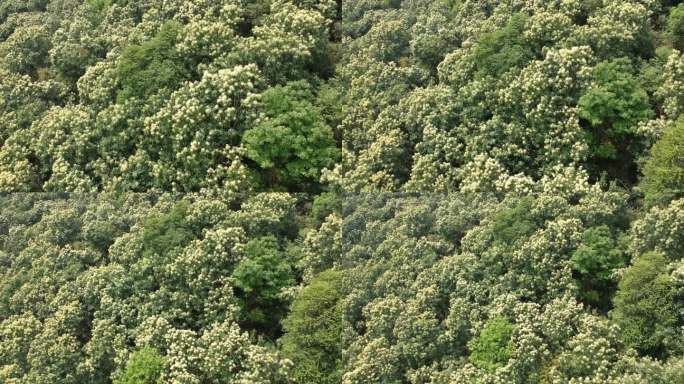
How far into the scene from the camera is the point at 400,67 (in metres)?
44.4

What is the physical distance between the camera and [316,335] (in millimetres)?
42281

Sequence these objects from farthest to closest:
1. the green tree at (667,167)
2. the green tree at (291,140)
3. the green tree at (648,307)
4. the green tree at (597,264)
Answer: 1. the green tree at (291,140)
2. the green tree at (597,264)
3. the green tree at (667,167)
4. the green tree at (648,307)

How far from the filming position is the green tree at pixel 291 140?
43.4 meters

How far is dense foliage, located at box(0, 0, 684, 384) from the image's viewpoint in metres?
40.4

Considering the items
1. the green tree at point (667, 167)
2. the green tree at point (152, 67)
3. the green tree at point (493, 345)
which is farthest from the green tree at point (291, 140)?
the green tree at point (667, 167)

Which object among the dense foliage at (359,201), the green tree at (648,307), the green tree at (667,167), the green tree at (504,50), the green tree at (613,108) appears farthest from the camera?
the green tree at (504,50)

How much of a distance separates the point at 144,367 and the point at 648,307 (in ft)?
51.9

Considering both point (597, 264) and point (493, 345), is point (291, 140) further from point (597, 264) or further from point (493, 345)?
point (597, 264)

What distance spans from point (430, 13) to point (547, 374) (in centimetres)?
1281

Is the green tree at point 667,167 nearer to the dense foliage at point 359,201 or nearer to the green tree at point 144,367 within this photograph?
the dense foliage at point 359,201

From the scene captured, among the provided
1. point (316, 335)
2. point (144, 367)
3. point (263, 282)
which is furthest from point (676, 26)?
point (144, 367)

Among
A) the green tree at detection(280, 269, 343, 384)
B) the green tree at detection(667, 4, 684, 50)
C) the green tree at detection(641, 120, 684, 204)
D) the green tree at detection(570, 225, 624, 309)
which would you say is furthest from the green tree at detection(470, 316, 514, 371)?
the green tree at detection(667, 4, 684, 50)

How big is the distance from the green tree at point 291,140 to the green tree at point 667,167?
10.1 metres

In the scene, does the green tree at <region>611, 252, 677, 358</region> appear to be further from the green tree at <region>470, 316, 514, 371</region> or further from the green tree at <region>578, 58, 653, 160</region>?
the green tree at <region>578, 58, 653, 160</region>
